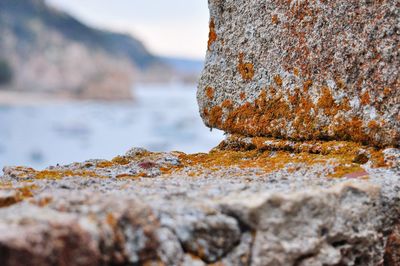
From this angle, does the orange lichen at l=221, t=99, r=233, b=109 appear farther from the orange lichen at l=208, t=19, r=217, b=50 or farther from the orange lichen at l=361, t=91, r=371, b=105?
the orange lichen at l=361, t=91, r=371, b=105

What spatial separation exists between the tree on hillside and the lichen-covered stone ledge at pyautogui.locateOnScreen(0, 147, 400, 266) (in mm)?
99616

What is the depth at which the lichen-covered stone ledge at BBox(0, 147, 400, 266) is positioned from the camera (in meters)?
1.83

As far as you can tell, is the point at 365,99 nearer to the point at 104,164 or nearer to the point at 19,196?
the point at 104,164

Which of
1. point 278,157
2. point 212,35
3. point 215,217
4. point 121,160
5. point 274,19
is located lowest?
point 215,217

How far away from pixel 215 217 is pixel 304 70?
134cm

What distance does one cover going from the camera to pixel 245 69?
3.42 metres

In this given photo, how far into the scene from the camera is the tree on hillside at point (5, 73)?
9650cm

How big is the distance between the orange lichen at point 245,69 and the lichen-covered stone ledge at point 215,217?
29.8 inches

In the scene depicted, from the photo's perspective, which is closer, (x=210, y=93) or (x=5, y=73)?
(x=210, y=93)

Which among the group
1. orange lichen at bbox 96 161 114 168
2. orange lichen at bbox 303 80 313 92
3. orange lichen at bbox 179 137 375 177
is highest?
orange lichen at bbox 303 80 313 92

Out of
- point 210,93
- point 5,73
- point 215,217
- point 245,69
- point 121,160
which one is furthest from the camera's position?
point 5,73

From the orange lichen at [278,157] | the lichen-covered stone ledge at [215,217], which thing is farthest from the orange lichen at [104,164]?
the orange lichen at [278,157]

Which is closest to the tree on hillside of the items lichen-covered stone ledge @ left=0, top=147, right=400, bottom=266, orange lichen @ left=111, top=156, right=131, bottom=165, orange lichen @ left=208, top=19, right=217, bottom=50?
orange lichen @ left=208, top=19, right=217, bottom=50

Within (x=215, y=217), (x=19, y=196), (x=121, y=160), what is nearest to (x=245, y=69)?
(x=121, y=160)
